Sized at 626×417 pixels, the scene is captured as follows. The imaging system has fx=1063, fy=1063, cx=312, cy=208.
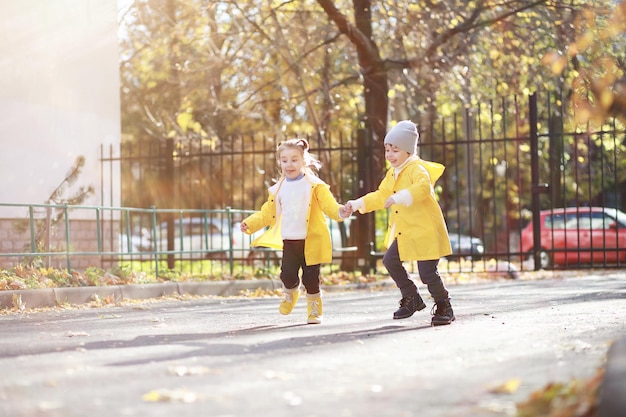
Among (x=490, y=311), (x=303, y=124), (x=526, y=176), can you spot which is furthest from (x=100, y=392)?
(x=526, y=176)

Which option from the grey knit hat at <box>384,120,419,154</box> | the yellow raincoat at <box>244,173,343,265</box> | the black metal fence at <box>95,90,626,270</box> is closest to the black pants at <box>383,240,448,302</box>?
the yellow raincoat at <box>244,173,343,265</box>

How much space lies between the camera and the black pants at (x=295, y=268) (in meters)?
8.45

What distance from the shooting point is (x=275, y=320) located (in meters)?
8.74

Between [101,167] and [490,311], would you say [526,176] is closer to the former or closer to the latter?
[101,167]

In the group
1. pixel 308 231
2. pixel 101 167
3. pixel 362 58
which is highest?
pixel 362 58

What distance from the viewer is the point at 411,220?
825 centimetres

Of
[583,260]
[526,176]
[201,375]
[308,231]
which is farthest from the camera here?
[526,176]

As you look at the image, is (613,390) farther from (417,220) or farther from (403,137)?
(403,137)

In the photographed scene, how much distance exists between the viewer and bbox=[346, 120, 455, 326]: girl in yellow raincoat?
812 centimetres

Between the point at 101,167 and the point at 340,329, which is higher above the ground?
the point at 101,167

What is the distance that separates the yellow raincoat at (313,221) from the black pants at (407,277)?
18.9 inches

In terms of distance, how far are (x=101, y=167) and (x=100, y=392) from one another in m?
12.8

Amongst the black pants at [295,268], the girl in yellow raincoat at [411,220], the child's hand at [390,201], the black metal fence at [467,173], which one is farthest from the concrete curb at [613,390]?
the black pants at [295,268]

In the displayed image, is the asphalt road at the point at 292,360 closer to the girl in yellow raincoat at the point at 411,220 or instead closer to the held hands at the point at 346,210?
the girl in yellow raincoat at the point at 411,220
